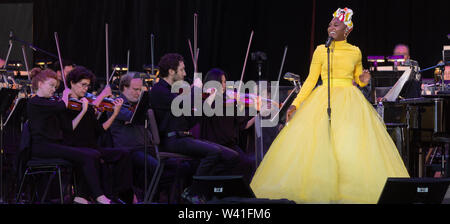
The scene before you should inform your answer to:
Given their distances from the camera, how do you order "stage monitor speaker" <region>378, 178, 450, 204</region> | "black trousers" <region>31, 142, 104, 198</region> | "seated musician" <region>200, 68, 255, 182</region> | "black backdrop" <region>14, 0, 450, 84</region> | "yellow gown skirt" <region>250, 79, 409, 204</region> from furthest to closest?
"black backdrop" <region>14, 0, 450, 84</region> → "seated musician" <region>200, 68, 255, 182</region> → "black trousers" <region>31, 142, 104, 198</region> → "yellow gown skirt" <region>250, 79, 409, 204</region> → "stage monitor speaker" <region>378, 178, 450, 204</region>

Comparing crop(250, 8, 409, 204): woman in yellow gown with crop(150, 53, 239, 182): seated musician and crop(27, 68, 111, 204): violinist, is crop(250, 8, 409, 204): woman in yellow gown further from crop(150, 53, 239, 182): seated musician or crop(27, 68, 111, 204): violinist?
crop(27, 68, 111, 204): violinist

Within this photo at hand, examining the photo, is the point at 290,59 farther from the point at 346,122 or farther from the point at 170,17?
the point at 346,122

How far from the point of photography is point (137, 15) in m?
8.95

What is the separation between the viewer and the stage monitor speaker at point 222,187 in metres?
3.58

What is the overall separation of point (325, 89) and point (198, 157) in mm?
1135

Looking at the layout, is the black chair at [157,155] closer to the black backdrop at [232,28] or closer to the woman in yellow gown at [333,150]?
the woman in yellow gown at [333,150]

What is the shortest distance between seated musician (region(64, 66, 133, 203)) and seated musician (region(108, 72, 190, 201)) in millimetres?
152

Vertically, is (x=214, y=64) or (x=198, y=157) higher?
(x=214, y=64)

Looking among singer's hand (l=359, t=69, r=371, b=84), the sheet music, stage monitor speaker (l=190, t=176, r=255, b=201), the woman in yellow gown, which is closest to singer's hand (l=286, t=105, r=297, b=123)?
the woman in yellow gown

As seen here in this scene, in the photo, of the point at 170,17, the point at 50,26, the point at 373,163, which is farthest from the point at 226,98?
the point at 50,26

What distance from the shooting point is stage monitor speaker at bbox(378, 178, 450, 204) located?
3234 mm

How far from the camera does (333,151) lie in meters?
3.91

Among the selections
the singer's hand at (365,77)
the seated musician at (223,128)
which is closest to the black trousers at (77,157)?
the seated musician at (223,128)
